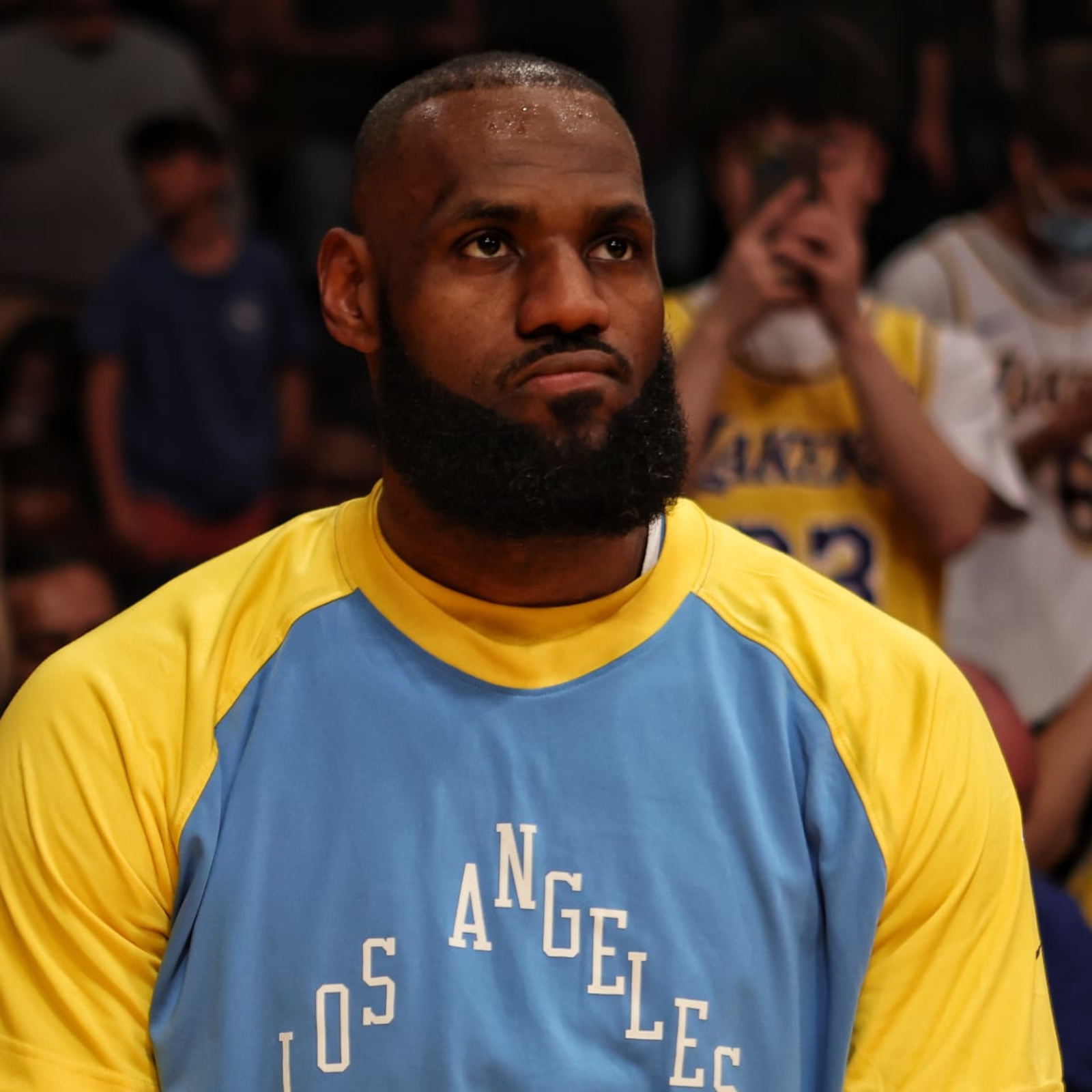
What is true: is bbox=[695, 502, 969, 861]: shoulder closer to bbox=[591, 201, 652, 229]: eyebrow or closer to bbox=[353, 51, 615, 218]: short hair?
bbox=[591, 201, 652, 229]: eyebrow

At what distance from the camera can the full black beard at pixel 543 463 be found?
6.24ft

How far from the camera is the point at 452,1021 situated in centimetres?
180

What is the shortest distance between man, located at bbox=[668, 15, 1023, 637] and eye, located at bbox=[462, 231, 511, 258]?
118 cm

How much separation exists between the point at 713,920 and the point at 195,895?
1.61 ft

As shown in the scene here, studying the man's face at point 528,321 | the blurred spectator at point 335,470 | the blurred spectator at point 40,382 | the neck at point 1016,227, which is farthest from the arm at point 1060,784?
the blurred spectator at point 40,382

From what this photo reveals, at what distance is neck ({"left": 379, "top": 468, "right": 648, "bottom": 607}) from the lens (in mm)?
1985

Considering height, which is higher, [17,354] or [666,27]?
[666,27]

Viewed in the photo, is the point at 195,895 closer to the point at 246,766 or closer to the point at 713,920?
the point at 246,766

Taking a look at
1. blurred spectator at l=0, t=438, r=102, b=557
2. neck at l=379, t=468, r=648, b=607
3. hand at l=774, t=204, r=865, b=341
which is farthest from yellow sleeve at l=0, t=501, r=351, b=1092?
blurred spectator at l=0, t=438, r=102, b=557

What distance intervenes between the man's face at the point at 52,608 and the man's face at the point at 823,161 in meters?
1.52

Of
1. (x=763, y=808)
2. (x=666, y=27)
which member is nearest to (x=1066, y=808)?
(x=763, y=808)

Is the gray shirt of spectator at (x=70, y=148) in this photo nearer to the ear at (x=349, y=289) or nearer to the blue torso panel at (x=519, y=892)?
the ear at (x=349, y=289)

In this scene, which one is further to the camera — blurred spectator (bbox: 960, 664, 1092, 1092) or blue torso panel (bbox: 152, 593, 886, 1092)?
blurred spectator (bbox: 960, 664, 1092, 1092)

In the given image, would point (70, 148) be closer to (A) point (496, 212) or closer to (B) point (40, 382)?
(B) point (40, 382)
